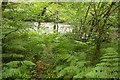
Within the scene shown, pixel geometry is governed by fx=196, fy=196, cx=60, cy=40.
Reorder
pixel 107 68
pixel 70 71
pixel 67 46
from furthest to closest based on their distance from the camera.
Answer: pixel 67 46, pixel 70 71, pixel 107 68

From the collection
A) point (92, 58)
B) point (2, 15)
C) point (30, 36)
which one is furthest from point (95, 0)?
point (2, 15)

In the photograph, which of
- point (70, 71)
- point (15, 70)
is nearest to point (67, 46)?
point (70, 71)

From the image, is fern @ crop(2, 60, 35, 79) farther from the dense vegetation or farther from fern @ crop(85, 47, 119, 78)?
fern @ crop(85, 47, 119, 78)

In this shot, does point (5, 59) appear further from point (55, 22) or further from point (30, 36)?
point (55, 22)

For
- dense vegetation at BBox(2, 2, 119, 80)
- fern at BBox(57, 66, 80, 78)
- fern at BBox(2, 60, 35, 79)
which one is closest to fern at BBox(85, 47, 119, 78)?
dense vegetation at BBox(2, 2, 119, 80)

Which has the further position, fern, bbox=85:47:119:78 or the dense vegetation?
the dense vegetation

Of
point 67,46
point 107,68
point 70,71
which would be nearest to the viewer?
point 107,68

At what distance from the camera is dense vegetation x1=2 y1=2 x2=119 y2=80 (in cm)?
184

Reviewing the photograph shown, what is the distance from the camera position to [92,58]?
1999mm

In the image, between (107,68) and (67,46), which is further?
(67,46)

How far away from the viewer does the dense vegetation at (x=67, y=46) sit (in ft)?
6.05

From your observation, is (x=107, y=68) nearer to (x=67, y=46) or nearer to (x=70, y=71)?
(x=70, y=71)

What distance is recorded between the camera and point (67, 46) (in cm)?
227

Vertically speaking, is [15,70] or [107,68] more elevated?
[107,68]
